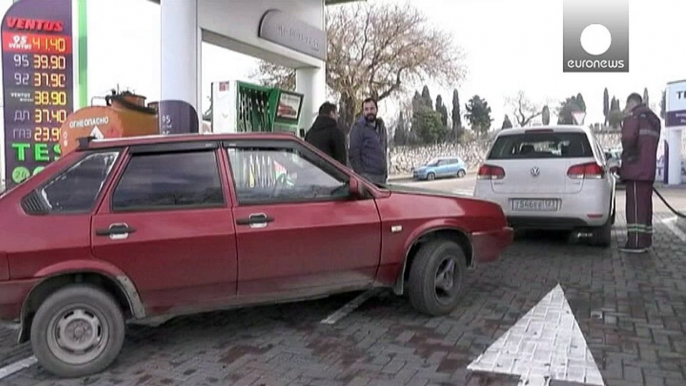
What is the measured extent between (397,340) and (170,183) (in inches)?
81.0

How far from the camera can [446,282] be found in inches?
204

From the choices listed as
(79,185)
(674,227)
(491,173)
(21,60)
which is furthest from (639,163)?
(21,60)

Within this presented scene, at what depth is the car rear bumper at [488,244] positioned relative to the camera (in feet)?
17.4

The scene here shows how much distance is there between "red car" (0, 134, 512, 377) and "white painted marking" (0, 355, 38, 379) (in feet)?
1.12

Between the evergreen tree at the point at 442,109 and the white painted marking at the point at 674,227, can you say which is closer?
the white painted marking at the point at 674,227

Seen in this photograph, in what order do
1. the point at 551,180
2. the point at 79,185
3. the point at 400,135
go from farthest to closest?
the point at 400,135 → the point at 551,180 → the point at 79,185

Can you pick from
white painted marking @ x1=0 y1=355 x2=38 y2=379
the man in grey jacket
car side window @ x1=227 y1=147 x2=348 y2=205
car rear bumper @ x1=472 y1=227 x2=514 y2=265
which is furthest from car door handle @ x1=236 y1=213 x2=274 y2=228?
the man in grey jacket

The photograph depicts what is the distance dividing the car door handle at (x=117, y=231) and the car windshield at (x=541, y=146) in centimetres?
584

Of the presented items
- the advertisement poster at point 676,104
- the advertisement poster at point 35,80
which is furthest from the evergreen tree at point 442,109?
the advertisement poster at point 35,80

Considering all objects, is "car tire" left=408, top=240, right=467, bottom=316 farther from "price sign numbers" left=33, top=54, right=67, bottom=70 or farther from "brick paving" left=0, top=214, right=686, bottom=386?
"price sign numbers" left=33, top=54, right=67, bottom=70

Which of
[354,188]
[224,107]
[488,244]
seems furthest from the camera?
[224,107]

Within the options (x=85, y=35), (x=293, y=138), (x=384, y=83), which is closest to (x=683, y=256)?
(x=293, y=138)

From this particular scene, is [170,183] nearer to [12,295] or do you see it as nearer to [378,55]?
[12,295]

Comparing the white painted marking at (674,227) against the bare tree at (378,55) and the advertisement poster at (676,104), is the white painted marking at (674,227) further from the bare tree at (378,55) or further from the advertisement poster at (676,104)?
the bare tree at (378,55)
